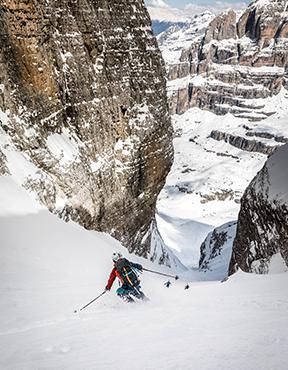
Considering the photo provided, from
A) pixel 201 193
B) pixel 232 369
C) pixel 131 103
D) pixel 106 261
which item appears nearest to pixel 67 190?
pixel 106 261

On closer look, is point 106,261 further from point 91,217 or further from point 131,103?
point 131,103

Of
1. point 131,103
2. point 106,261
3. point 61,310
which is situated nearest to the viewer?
point 61,310

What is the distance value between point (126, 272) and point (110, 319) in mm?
2871

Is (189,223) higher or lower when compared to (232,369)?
lower

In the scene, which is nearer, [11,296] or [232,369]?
[232,369]

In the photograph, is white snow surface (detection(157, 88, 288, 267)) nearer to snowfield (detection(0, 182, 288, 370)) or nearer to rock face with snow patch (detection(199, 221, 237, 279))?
rock face with snow patch (detection(199, 221, 237, 279))

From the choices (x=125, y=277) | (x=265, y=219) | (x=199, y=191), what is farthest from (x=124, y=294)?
(x=199, y=191)

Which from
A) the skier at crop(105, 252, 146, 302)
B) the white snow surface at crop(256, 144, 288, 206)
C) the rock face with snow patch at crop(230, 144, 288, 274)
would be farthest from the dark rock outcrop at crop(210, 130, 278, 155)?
the skier at crop(105, 252, 146, 302)

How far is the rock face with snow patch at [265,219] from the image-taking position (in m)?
19.4

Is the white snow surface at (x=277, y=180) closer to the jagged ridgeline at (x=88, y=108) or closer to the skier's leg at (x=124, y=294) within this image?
the skier's leg at (x=124, y=294)

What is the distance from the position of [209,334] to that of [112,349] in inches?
84.8

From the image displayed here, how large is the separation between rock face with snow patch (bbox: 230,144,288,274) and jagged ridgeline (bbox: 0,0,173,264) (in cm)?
1031

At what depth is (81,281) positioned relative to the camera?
14828mm

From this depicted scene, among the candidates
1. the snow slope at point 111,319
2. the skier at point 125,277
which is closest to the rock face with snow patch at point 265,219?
the snow slope at point 111,319
